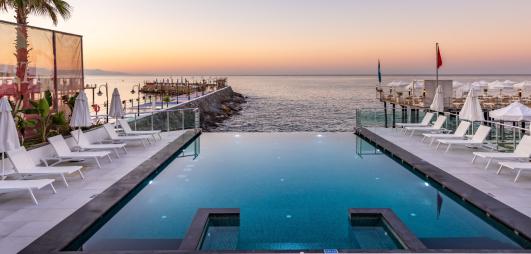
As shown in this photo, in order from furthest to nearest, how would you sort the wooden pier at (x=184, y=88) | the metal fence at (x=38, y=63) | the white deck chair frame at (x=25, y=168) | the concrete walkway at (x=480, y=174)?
the wooden pier at (x=184, y=88) < the metal fence at (x=38, y=63) < the white deck chair frame at (x=25, y=168) < the concrete walkway at (x=480, y=174)

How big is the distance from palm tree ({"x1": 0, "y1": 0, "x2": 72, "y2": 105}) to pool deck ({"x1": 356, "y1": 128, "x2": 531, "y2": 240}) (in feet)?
28.4

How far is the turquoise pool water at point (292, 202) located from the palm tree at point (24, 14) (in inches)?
151

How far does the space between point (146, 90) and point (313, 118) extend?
3980cm

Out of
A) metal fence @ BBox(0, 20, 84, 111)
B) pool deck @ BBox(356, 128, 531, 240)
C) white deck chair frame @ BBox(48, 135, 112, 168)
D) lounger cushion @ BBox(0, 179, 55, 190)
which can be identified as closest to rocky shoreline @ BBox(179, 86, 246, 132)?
metal fence @ BBox(0, 20, 84, 111)

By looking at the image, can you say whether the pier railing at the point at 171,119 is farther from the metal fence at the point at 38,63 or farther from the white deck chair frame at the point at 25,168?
the white deck chair frame at the point at 25,168

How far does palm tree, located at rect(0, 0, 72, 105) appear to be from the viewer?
990 centimetres

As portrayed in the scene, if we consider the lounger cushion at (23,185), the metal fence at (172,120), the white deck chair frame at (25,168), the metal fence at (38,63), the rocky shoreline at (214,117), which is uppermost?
the metal fence at (38,63)

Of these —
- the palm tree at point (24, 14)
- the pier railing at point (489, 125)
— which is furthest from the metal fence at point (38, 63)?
the pier railing at point (489, 125)

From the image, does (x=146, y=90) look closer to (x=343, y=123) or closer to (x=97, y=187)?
(x=343, y=123)

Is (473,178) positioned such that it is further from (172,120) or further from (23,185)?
(172,120)

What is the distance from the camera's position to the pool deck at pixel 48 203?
498 centimetres

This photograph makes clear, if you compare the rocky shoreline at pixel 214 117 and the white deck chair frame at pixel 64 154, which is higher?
the white deck chair frame at pixel 64 154

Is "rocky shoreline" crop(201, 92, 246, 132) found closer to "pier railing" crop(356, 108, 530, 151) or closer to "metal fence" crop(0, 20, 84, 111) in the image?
"pier railing" crop(356, 108, 530, 151)

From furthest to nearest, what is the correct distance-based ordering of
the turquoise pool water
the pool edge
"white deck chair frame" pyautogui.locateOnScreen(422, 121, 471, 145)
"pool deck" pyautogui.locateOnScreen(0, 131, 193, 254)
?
"white deck chair frame" pyautogui.locateOnScreen(422, 121, 471, 145) → the turquoise pool water → "pool deck" pyautogui.locateOnScreen(0, 131, 193, 254) → the pool edge
